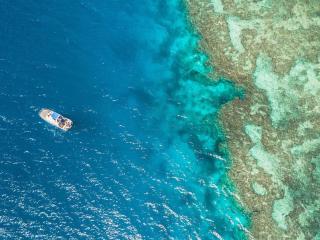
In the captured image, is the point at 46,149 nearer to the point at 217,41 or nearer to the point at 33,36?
the point at 33,36

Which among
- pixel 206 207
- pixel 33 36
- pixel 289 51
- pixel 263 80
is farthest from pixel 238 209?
pixel 33 36

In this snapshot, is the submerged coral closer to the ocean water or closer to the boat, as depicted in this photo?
the ocean water

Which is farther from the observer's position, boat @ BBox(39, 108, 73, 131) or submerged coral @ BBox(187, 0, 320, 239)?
boat @ BBox(39, 108, 73, 131)

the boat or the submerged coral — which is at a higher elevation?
the submerged coral

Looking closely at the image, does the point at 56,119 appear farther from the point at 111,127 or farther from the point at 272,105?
the point at 272,105

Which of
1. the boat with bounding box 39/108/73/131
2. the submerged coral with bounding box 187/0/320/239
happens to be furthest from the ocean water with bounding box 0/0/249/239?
the submerged coral with bounding box 187/0/320/239

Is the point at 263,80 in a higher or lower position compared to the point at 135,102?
higher
